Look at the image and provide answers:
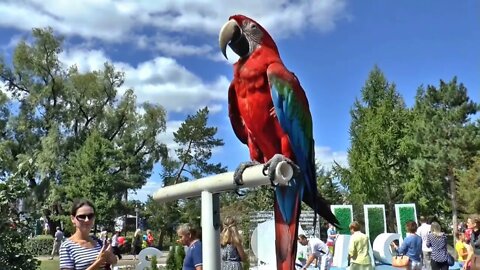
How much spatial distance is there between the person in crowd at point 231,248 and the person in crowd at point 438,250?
12.1 ft

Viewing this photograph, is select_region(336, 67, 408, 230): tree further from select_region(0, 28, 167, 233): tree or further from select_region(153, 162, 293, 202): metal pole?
select_region(153, 162, 293, 202): metal pole

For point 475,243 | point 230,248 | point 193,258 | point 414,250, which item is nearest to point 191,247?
point 193,258

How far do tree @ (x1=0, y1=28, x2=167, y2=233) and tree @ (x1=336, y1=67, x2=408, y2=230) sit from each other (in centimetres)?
1161

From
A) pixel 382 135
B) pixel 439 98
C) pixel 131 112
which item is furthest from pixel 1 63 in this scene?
pixel 439 98

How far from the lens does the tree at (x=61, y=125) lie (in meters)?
26.1

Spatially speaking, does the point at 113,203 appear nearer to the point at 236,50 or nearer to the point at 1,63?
the point at 1,63

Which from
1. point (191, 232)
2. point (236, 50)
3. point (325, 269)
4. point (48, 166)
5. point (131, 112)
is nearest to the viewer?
point (236, 50)

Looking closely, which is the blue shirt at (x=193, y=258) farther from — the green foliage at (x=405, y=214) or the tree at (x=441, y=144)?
the tree at (x=441, y=144)

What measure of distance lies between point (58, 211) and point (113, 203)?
312cm

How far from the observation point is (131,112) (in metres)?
28.6

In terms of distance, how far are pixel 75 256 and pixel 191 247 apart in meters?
2.19

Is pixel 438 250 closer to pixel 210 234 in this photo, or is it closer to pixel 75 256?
pixel 210 234

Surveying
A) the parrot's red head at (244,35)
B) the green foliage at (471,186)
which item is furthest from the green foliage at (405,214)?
the parrot's red head at (244,35)

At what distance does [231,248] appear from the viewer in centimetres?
536
